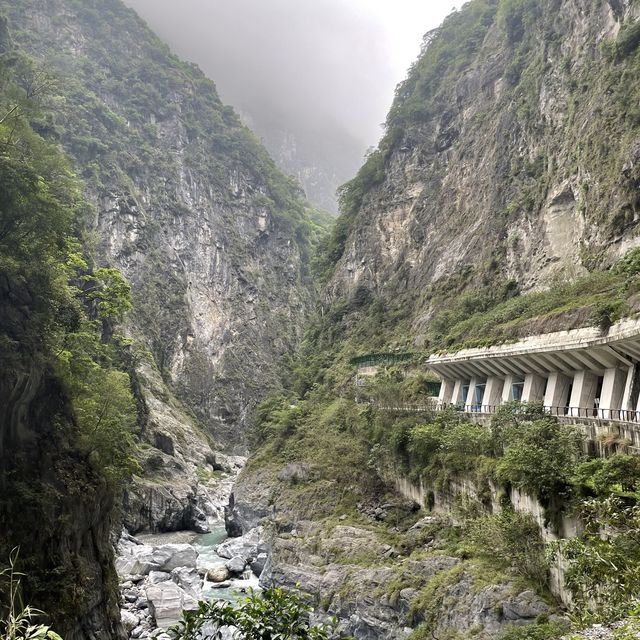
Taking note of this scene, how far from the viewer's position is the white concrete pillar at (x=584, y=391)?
2258 centimetres

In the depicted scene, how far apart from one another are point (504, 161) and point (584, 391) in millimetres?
29892

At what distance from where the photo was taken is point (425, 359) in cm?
3897

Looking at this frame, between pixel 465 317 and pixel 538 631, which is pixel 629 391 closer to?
pixel 538 631

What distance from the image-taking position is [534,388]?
2631cm

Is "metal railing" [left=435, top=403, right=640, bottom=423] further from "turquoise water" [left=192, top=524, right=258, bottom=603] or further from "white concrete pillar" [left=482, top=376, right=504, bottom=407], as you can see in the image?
"turquoise water" [left=192, top=524, right=258, bottom=603]

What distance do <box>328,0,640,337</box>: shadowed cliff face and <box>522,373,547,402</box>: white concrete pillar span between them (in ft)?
26.6

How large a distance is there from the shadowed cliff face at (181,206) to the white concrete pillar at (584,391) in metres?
65.8

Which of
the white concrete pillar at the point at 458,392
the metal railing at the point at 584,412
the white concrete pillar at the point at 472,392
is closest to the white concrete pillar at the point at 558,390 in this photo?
the metal railing at the point at 584,412

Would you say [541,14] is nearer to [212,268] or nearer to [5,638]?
[5,638]

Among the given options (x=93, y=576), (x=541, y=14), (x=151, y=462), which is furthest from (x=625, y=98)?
(x=151, y=462)

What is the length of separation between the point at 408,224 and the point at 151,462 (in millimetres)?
35220

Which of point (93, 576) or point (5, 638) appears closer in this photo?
point (5, 638)

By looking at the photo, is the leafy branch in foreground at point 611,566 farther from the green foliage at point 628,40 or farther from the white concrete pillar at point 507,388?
the green foliage at point 628,40

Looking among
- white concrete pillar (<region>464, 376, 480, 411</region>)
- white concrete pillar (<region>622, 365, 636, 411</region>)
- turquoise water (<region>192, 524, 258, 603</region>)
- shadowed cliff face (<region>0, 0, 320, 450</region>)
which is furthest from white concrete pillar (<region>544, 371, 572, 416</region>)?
shadowed cliff face (<region>0, 0, 320, 450</region>)
